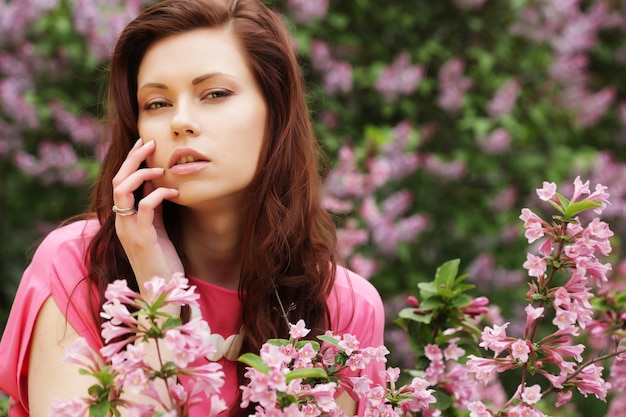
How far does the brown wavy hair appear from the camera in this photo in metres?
2.00

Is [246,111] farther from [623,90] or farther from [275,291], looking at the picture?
[623,90]

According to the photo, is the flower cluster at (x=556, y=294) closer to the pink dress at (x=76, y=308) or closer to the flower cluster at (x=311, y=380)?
the flower cluster at (x=311, y=380)

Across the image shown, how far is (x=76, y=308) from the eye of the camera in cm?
194

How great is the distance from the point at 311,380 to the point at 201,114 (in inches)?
28.8

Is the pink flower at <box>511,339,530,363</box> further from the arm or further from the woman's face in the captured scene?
the arm

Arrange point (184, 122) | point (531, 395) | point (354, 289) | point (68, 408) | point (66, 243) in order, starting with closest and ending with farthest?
1. point (68, 408)
2. point (531, 395)
3. point (184, 122)
4. point (66, 243)
5. point (354, 289)

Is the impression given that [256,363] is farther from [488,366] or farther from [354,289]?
[354,289]

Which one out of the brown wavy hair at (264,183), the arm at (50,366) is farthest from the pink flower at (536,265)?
the arm at (50,366)

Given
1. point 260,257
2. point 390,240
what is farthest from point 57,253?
point 390,240

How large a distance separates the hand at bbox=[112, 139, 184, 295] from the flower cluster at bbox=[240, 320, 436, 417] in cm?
52

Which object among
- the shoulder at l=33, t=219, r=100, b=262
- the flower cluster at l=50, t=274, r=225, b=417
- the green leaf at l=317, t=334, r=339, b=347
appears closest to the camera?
the flower cluster at l=50, t=274, r=225, b=417

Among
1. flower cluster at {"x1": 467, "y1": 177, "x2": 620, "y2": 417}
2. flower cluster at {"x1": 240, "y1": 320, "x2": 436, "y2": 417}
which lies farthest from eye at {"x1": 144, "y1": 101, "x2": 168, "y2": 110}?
flower cluster at {"x1": 467, "y1": 177, "x2": 620, "y2": 417}

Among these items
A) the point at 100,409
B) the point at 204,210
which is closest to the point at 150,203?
the point at 204,210

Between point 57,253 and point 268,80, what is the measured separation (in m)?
0.62
